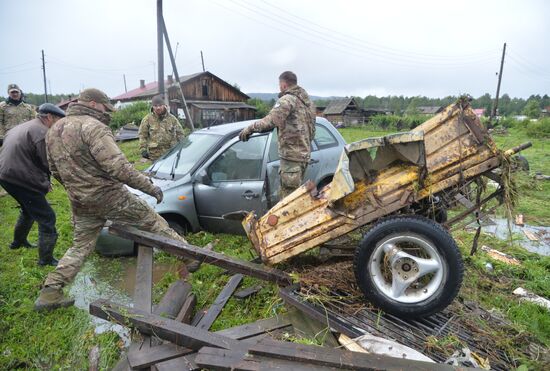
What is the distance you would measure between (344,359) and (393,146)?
1.56 m

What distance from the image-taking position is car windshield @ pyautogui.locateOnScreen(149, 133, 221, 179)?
16.3 ft

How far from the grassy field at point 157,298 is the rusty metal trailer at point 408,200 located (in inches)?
15.2

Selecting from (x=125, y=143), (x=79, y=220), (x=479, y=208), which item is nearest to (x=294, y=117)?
(x=479, y=208)

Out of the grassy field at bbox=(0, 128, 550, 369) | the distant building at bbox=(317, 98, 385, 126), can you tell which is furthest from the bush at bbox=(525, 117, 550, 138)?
the grassy field at bbox=(0, 128, 550, 369)

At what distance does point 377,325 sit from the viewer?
265 centimetres

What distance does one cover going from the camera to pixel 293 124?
464 cm

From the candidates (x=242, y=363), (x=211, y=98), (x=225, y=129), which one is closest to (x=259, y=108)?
(x=211, y=98)

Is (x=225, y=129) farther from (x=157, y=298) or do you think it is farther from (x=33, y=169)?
(x=157, y=298)

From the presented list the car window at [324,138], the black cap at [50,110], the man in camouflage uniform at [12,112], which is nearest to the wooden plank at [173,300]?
the black cap at [50,110]

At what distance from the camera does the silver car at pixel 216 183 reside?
4656 mm

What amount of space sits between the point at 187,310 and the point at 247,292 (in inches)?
26.6

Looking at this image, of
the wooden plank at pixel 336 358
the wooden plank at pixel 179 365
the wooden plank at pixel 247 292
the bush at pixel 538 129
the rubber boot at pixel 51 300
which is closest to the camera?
the wooden plank at pixel 336 358

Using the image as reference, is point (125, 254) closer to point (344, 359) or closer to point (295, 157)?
point (295, 157)

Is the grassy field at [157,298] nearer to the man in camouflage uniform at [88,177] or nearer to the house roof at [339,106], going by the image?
the man in camouflage uniform at [88,177]
